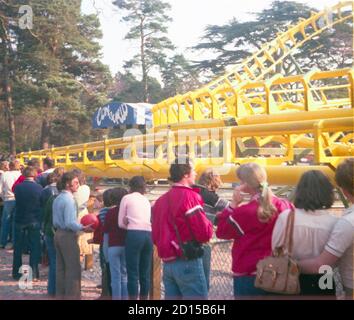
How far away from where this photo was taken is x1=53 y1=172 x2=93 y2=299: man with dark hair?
4469 millimetres

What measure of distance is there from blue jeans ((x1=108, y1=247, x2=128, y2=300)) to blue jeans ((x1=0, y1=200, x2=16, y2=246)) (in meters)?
3.67

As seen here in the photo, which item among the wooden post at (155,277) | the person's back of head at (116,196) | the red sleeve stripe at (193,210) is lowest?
the wooden post at (155,277)

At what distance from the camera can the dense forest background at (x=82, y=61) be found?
21.4m

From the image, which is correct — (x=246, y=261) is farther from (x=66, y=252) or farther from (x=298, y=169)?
(x=66, y=252)

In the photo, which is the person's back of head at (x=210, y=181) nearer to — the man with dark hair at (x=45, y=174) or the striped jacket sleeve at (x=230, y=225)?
the striped jacket sleeve at (x=230, y=225)

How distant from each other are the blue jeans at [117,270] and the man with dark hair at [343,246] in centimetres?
222

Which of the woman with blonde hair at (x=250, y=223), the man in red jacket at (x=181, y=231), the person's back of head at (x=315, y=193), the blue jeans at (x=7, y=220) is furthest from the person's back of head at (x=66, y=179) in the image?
the blue jeans at (x=7, y=220)

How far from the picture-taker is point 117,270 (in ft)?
14.5

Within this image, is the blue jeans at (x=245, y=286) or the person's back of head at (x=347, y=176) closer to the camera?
the person's back of head at (x=347, y=176)

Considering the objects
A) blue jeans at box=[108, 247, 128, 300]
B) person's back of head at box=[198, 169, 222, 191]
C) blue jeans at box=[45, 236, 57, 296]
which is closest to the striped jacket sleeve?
person's back of head at box=[198, 169, 222, 191]

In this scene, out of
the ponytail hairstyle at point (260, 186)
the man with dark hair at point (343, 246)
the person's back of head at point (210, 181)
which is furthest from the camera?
the person's back of head at point (210, 181)

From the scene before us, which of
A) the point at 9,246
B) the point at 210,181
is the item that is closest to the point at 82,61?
the point at 9,246
